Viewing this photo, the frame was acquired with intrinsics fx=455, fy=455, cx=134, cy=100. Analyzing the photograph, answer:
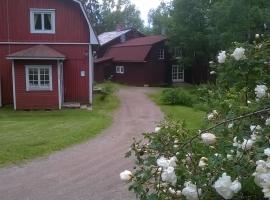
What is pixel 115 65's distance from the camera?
44750mm

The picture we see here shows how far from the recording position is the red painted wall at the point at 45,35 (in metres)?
22.8

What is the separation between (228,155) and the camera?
301 cm

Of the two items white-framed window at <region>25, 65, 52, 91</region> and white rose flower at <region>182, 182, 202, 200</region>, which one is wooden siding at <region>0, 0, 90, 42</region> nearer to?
white-framed window at <region>25, 65, 52, 91</region>

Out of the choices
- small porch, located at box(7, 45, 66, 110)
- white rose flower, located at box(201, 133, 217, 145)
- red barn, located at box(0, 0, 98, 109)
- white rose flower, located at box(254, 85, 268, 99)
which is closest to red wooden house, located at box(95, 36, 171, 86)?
red barn, located at box(0, 0, 98, 109)

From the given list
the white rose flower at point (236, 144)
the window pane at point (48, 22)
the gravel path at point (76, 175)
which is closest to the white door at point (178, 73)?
the window pane at point (48, 22)

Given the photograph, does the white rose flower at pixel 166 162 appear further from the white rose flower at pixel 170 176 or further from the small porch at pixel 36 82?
the small porch at pixel 36 82

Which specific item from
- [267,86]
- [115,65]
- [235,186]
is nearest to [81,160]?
[267,86]

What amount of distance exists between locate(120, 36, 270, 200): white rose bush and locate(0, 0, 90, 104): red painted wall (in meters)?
19.9

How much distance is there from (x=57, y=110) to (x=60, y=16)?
482 centimetres

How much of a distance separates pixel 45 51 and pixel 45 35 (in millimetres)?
1281

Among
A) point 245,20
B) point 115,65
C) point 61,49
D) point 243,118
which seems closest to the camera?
point 243,118

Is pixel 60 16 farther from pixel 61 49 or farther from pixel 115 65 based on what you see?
pixel 115 65

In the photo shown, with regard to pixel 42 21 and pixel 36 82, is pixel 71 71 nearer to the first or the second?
pixel 36 82

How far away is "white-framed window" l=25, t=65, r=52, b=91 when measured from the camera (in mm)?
21969
